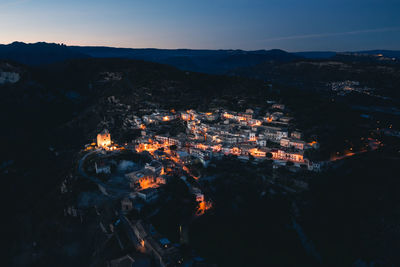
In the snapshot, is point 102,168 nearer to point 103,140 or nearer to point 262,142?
point 103,140

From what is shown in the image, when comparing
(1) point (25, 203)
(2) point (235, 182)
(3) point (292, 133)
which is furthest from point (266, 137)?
(1) point (25, 203)

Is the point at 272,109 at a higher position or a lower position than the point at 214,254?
higher

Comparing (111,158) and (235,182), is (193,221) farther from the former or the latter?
(111,158)

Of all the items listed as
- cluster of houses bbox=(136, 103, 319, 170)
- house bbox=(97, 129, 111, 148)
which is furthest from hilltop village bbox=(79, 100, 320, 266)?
house bbox=(97, 129, 111, 148)

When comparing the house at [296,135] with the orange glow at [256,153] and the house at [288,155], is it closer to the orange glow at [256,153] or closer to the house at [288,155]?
the house at [288,155]

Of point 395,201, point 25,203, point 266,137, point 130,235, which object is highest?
point 266,137

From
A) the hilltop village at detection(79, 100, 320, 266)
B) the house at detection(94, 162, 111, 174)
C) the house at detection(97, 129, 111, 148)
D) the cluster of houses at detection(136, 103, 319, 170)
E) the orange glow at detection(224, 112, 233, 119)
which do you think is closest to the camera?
the hilltop village at detection(79, 100, 320, 266)

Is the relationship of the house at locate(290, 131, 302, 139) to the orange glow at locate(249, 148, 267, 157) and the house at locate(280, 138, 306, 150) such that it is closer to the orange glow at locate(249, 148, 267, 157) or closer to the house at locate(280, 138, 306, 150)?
the house at locate(280, 138, 306, 150)

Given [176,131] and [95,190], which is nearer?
[95,190]

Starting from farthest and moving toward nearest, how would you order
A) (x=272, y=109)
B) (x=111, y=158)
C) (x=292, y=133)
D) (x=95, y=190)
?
(x=272, y=109), (x=292, y=133), (x=111, y=158), (x=95, y=190)

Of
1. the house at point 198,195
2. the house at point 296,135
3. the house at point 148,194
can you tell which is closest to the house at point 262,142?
the house at point 296,135
